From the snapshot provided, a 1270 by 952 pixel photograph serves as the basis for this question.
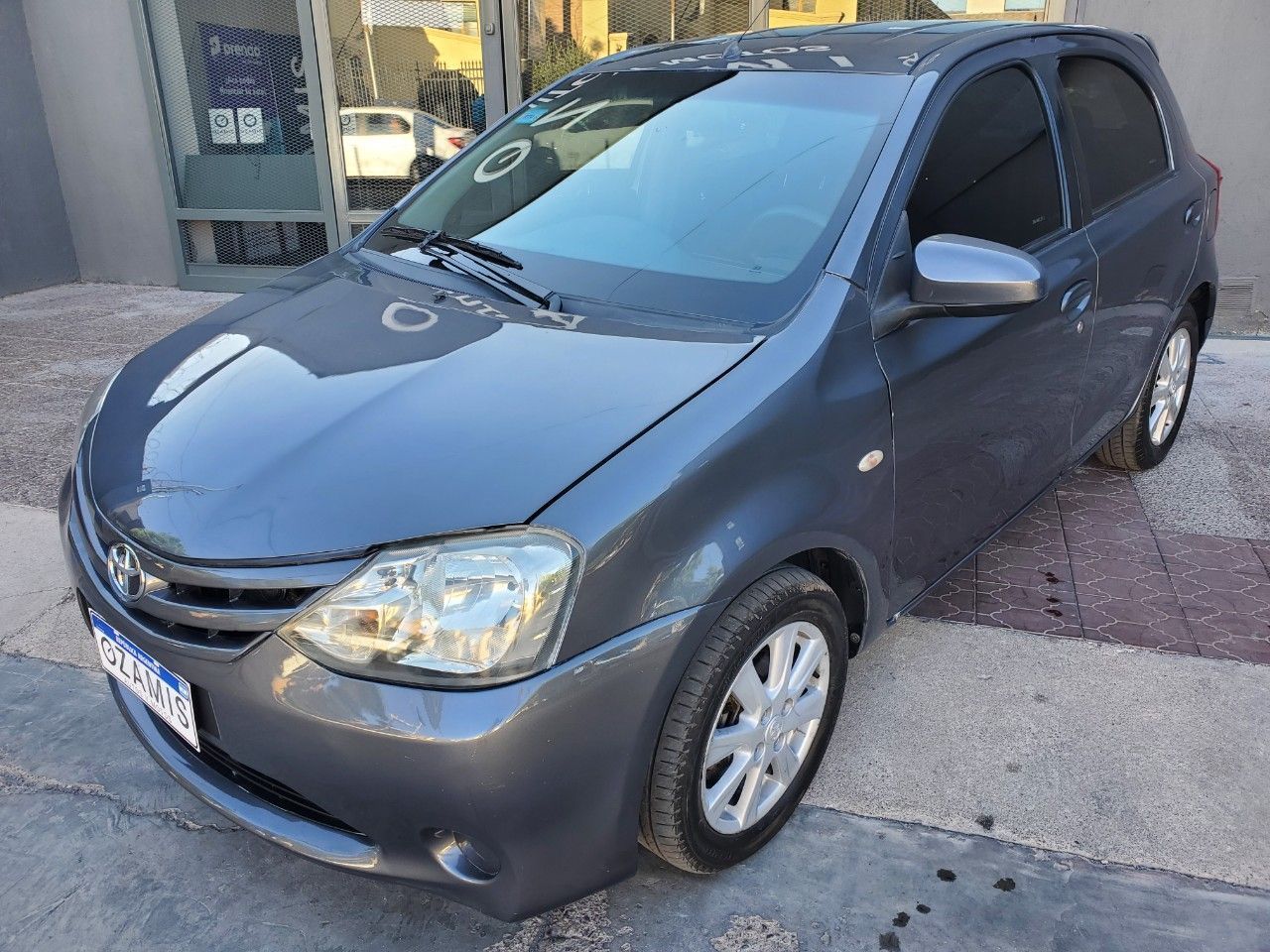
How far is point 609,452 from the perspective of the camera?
1776 mm

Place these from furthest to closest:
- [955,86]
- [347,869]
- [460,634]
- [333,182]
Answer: [333,182] → [955,86] → [347,869] → [460,634]

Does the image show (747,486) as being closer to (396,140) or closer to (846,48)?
(846,48)

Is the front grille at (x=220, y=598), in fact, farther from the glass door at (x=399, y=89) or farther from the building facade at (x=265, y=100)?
the glass door at (x=399, y=89)

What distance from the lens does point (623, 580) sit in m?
1.71

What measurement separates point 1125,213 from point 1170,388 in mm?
1158

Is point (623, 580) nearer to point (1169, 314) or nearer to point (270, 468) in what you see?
point (270, 468)

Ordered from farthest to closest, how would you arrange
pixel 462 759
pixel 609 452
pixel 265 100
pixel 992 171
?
pixel 265 100, pixel 992 171, pixel 609 452, pixel 462 759

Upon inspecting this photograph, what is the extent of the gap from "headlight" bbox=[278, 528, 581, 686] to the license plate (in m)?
0.38

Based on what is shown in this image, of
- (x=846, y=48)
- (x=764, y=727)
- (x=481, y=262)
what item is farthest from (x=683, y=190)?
(x=764, y=727)

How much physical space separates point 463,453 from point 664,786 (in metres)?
0.71

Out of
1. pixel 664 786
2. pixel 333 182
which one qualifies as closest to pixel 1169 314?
pixel 664 786

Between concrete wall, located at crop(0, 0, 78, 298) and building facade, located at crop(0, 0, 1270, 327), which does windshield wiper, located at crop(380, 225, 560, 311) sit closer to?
building facade, located at crop(0, 0, 1270, 327)

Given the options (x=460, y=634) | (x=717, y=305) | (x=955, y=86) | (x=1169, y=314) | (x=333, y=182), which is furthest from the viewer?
(x=333, y=182)

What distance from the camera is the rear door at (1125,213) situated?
3.18 meters
